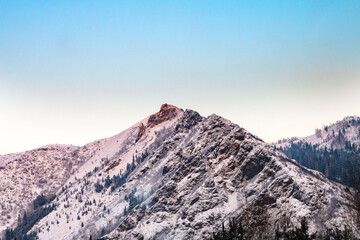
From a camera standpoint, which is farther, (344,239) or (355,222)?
(355,222)

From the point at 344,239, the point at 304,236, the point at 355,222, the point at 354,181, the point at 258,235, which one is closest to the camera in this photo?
the point at 304,236

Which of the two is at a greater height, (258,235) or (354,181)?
(354,181)

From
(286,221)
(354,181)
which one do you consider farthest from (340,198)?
(354,181)

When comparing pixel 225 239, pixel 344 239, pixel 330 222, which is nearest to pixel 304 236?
pixel 225 239

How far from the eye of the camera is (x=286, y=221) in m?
187

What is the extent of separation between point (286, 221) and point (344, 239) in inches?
1394

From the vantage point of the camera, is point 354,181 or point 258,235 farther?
point 258,235

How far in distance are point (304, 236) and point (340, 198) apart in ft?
305

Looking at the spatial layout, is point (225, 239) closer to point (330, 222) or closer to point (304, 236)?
point (304, 236)

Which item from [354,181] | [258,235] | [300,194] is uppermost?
[354,181]

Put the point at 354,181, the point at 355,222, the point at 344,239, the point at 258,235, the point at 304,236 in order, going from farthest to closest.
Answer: the point at 258,235, the point at 355,222, the point at 344,239, the point at 354,181, the point at 304,236

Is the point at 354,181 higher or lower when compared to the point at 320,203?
higher

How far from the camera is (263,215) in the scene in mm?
199625

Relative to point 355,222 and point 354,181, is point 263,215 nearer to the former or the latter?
point 355,222
